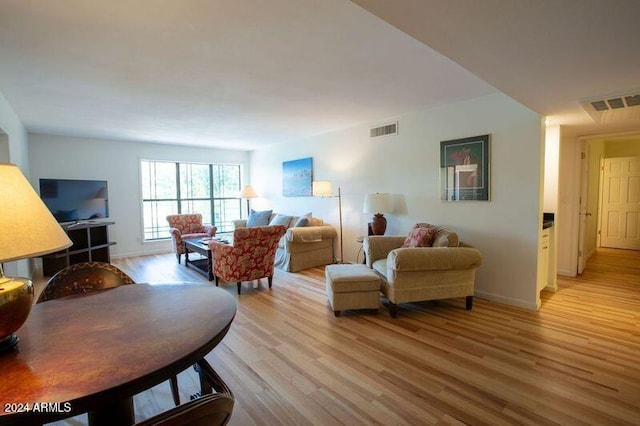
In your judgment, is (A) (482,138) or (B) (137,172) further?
(B) (137,172)

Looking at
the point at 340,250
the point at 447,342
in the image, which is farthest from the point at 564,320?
the point at 340,250

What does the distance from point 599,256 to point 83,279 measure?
25.8 feet

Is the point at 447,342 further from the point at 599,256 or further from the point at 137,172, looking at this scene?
the point at 137,172

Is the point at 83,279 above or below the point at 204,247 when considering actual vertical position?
above

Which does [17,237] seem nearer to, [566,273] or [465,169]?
[465,169]

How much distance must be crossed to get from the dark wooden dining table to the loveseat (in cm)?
341

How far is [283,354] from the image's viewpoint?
8.25ft

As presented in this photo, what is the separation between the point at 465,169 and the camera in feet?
12.5

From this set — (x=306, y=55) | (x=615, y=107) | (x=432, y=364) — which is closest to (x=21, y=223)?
(x=306, y=55)

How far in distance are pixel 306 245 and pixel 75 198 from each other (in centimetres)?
418

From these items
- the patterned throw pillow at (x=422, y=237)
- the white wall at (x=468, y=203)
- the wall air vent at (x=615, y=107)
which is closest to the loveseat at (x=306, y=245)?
the white wall at (x=468, y=203)

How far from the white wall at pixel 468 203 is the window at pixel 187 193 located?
3301mm

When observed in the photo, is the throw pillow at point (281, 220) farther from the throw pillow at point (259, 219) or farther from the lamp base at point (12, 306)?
the lamp base at point (12, 306)

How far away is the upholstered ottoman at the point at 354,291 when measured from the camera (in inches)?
126
